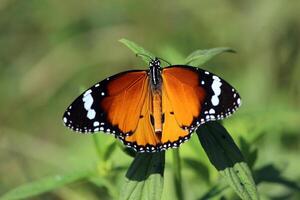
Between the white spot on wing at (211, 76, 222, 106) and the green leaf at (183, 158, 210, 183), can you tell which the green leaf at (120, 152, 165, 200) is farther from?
the green leaf at (183, 158, 210, 183)

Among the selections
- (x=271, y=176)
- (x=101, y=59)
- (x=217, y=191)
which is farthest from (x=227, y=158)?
(x=101, y=59)

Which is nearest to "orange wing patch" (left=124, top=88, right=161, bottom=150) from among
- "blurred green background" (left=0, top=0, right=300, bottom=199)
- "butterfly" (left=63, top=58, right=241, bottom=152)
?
"butterfly" (left=63, top=58, right=241, bottom=152)

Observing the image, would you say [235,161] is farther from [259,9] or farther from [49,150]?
[259,9]

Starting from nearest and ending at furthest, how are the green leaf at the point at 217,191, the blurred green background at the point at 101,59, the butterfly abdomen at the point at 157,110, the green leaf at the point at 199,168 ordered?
1. the butterfly abdomen at the point at 157,110
2. the green leaf at the point at 217,191
3. the green leaf at the point at 199,168
4. the blurred green background at the point at 101,59

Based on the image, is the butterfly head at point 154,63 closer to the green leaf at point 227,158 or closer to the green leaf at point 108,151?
the green leaf at point 227,158

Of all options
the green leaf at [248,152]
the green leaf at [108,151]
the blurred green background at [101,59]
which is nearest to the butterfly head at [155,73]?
the green leaf at [108,151]

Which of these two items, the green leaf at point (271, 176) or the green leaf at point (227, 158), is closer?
the green leaf at point (227, 158)

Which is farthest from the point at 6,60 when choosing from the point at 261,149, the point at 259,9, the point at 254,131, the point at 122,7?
the point at 254,131

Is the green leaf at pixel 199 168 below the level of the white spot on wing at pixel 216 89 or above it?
above
